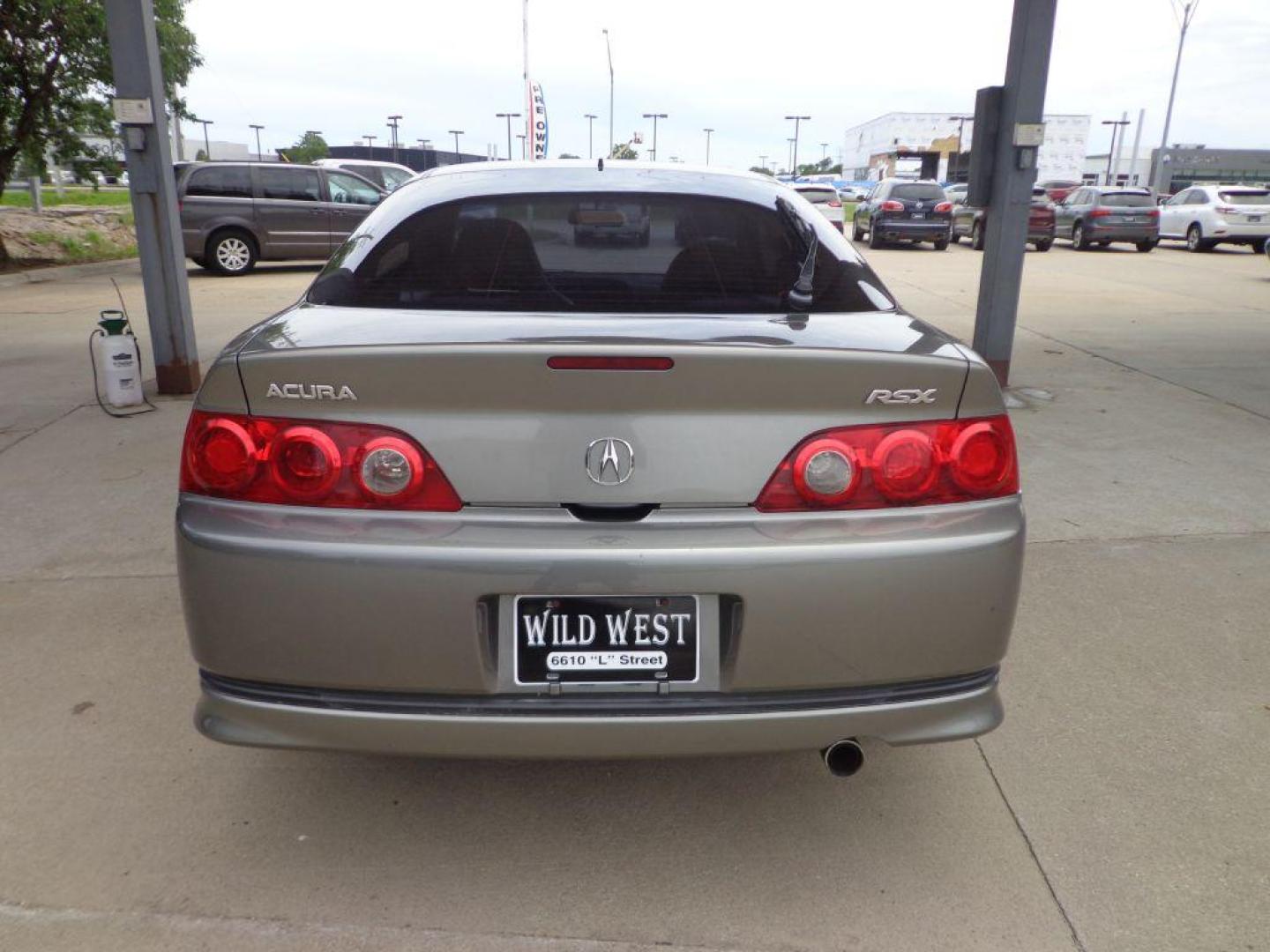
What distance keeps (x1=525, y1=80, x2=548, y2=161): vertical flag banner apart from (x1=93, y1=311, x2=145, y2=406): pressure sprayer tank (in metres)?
19.1

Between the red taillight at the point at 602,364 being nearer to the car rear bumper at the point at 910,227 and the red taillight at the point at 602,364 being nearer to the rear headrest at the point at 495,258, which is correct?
the rear headrest at the point at 495,258

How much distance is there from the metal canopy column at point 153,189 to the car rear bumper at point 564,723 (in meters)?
5.28

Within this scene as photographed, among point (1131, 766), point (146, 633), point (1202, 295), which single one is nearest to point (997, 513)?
point (1131, 766)

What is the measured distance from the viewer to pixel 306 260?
16.3 meters

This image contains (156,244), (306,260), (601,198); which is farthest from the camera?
(306,260)

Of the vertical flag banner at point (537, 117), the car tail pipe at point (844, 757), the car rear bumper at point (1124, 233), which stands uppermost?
the vertical flag banner at point (537, 117)

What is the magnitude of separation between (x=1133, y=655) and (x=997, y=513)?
5.13 ft

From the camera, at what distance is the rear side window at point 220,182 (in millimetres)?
15125

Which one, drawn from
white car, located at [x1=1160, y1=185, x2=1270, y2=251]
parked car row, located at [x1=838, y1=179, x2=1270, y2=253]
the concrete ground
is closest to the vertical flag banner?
parked car row, located at [x1=838, y1=179, x2=1270, y2=253]

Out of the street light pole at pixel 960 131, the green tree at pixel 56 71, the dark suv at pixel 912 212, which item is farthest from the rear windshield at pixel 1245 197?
the green tree at pixel 56 71

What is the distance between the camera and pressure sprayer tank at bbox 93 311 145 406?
6.39m

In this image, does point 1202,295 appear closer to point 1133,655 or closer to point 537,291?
point 1133,655

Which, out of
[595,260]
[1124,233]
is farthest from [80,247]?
[1124,233]

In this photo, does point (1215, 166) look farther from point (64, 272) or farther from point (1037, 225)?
point (64, 272)
